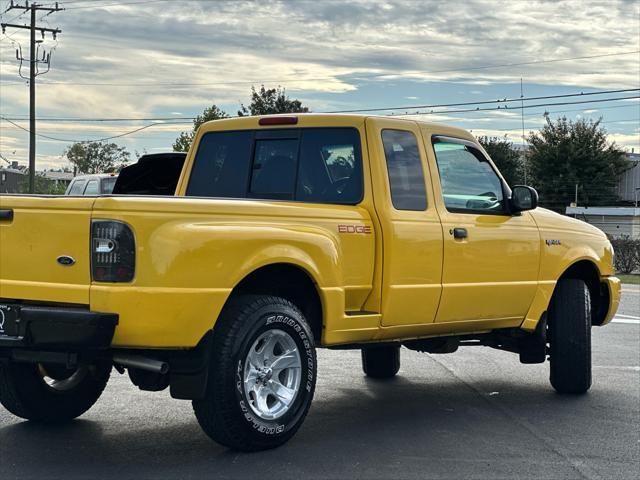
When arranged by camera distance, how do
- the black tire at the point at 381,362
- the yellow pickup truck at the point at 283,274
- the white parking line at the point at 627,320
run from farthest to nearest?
the white parking line at the point at 627,320, the black tire at the point at 381,362, the yellow pickup truck at the point at 283,274

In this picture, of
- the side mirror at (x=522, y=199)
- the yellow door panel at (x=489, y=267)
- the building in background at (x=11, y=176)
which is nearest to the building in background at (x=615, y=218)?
the yellow door panel at (x=489, y=267)

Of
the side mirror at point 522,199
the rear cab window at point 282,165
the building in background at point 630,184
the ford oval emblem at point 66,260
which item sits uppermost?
the building in background at point 630,184

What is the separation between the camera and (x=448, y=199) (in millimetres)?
7453

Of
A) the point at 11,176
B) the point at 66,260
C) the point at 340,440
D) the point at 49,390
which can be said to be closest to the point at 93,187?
the point at 49,390

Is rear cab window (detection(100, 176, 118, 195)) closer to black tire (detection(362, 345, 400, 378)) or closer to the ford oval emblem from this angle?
black tire (detection(362, 345, 400, 378))

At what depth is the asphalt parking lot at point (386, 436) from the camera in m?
5.76

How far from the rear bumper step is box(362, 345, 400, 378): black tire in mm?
4122

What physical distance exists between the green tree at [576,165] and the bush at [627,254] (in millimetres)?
33089

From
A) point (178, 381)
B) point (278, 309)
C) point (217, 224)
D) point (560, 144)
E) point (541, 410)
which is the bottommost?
point (541, 410)

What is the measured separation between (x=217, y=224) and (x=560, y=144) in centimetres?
6367

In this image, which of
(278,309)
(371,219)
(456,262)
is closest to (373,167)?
(371,219)

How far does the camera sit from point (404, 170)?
23.5 ft

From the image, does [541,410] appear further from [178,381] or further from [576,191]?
[576,191]

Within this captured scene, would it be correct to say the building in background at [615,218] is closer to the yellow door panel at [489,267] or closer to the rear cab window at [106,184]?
the rear cab window at [106,184]
